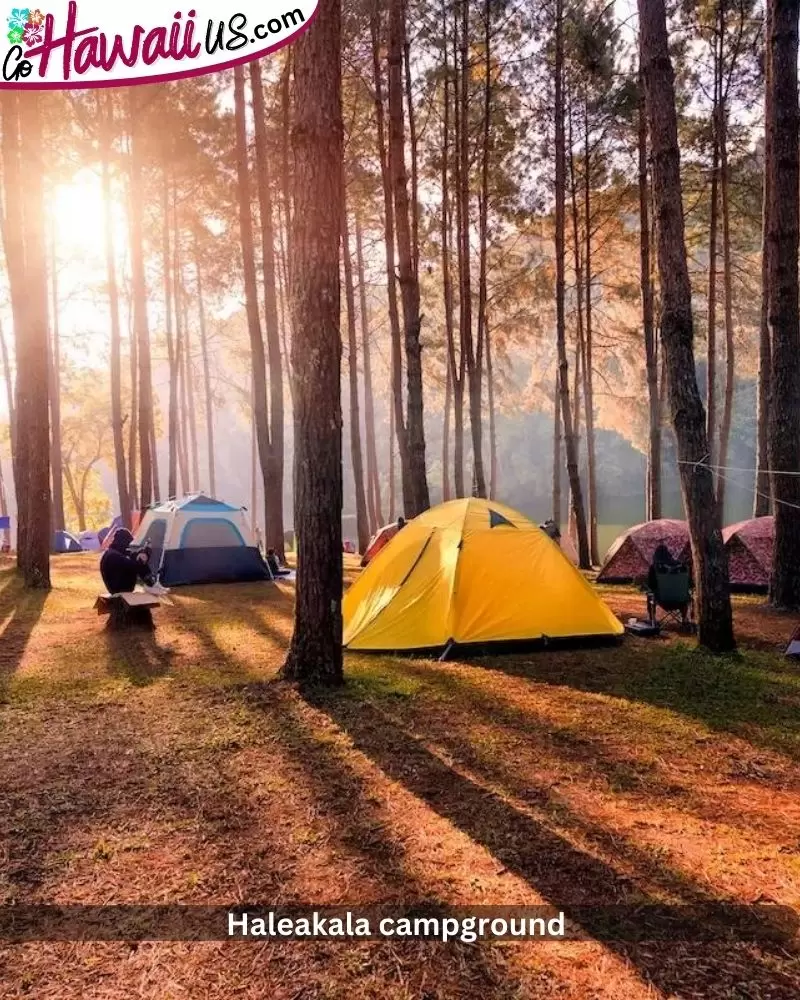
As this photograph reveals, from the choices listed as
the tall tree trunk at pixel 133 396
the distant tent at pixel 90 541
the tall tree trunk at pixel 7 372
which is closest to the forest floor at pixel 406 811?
the tall tree trunk at pixel 133 396

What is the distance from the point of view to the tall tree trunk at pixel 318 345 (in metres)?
5.25

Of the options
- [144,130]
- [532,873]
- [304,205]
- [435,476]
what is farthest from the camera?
[435,476]

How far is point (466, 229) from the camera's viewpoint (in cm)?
1399

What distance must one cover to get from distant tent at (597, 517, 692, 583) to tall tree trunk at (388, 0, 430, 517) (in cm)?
394

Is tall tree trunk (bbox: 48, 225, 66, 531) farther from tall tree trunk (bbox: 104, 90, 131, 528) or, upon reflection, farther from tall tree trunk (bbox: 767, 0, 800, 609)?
tall tree trunk (bbox: 767, 0, 800, 609)

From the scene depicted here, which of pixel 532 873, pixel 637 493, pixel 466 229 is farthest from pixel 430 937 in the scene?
pixel 637 493

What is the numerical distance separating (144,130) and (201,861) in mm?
18064

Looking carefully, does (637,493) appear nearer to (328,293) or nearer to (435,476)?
(435,476)

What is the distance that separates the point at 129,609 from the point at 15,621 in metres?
1.56

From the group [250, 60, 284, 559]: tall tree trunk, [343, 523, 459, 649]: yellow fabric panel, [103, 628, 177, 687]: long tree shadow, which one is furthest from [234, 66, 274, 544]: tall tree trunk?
[343, 523, 459, 649]: yellow fabric panel

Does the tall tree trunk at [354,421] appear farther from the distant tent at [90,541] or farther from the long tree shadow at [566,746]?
the distant tent at [90,541]

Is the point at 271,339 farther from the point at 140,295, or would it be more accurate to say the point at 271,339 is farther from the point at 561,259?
the point at 561,259

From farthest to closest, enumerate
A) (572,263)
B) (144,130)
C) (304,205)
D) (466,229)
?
(572,263) < (144,130) < (466,229) < (304,205)

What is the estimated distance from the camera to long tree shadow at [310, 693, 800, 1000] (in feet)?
7.30
